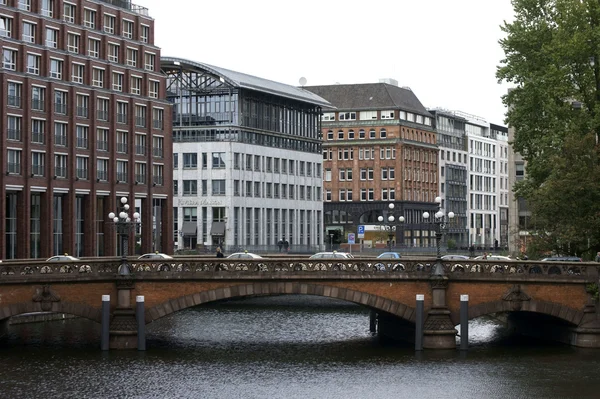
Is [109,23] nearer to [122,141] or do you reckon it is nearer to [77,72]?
[77,72]

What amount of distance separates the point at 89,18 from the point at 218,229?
43.7 metres

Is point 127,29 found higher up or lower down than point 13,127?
higher up

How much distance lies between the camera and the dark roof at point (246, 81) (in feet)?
545

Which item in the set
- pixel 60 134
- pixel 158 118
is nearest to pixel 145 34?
pixel 158 118

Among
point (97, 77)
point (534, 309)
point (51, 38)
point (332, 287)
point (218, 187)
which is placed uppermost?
point (51, 38)

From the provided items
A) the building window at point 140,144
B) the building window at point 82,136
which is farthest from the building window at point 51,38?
the building window at point 140,144

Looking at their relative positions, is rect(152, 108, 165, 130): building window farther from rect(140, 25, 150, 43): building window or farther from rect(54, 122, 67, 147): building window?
rect(54, 122, 67, 147): building window

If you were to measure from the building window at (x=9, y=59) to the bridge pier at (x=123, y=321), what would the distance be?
179 ft

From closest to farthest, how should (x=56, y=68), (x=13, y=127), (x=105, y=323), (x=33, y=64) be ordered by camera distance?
(x=105, y=323) → (x=13, y=127) → (x=33, y=64) → (x=56, y=68)

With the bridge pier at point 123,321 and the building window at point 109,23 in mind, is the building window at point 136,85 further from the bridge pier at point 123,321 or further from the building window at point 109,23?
the bridge pier at point 123,321

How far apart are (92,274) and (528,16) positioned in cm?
3979

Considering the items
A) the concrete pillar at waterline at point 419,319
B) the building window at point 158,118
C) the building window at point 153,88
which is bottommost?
the concrete pillar at waterline at point 419,319

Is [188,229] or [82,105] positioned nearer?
[82,105]

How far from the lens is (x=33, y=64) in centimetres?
13038
